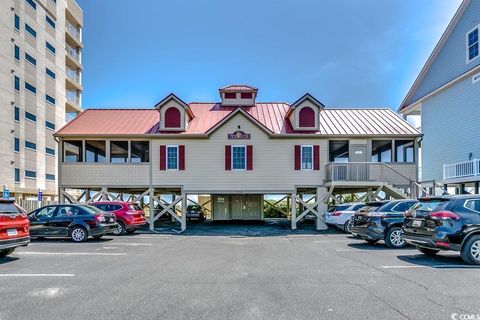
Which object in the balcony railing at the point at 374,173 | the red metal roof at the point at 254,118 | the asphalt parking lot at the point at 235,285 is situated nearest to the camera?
the asphalt parking lot at the point at 235,285

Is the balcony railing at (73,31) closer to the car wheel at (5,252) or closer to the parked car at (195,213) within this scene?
the parked car at (195,213)

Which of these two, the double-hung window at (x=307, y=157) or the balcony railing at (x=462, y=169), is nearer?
the balcony railing at (x=462, y=169)

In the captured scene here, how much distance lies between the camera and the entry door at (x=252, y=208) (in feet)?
97.1

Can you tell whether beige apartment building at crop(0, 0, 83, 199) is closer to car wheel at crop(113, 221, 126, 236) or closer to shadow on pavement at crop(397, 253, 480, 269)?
car wheel at crop(113, 221, 126, 236)

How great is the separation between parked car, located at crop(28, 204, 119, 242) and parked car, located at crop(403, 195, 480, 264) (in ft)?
37.0

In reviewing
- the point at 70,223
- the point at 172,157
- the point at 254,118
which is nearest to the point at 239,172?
the point at 254,118

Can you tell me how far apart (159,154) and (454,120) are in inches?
669

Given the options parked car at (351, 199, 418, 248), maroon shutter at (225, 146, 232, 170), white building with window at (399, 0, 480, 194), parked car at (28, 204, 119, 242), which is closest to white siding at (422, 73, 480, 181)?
white building with window at (399, 0, 480, 194)

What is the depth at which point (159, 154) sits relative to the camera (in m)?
22.5

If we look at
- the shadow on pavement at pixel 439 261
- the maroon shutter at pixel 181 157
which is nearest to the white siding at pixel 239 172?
the maroon shutter at pixel 181 157

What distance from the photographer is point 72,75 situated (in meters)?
50.2

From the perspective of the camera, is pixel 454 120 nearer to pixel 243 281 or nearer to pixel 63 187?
pixel 243 281

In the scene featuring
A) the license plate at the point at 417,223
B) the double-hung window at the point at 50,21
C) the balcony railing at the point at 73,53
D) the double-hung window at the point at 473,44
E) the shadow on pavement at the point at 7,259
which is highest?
the double-hung window at the point at 50,21

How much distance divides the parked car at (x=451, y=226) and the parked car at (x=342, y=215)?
946cm
